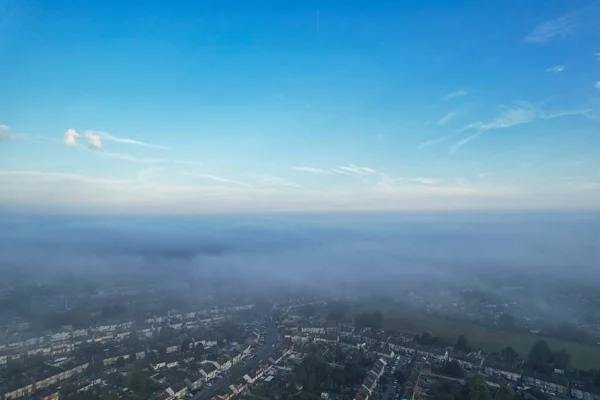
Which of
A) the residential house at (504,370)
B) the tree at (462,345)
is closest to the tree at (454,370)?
the residential house at (504,370)

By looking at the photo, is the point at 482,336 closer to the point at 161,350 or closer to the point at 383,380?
the point at 383,380

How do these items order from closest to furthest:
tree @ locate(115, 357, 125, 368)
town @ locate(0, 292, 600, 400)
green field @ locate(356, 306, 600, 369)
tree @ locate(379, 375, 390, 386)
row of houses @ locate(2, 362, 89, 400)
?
row of houses @ locate(2, 362, 89, 400), town @ locate(0, 292, 600, 400), tree @ locate(379, 375, 390, 386), tree @ locate(115, 357, 125, 368), green field @ locate(356, 306, 600, 369)

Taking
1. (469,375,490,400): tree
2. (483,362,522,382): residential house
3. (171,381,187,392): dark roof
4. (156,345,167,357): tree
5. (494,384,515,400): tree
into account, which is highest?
(469,375,490,400): tree

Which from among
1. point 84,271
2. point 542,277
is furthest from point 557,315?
point 84,271

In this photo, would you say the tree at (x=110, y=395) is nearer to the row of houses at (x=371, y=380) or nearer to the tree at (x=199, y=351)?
the tree at (x=199, y=351)

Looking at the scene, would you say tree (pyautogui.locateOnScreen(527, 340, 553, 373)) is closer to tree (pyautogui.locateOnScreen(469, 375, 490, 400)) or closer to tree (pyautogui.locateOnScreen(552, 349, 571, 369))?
tree (pyautogui.locateOnScreen(552, 349, 571, 369))

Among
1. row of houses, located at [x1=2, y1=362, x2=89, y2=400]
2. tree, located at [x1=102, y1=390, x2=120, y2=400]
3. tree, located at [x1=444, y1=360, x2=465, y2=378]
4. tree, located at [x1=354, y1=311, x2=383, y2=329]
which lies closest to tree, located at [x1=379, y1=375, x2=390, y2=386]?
tree, located at [x1=444, y1=360, x2=465, y2=378]
